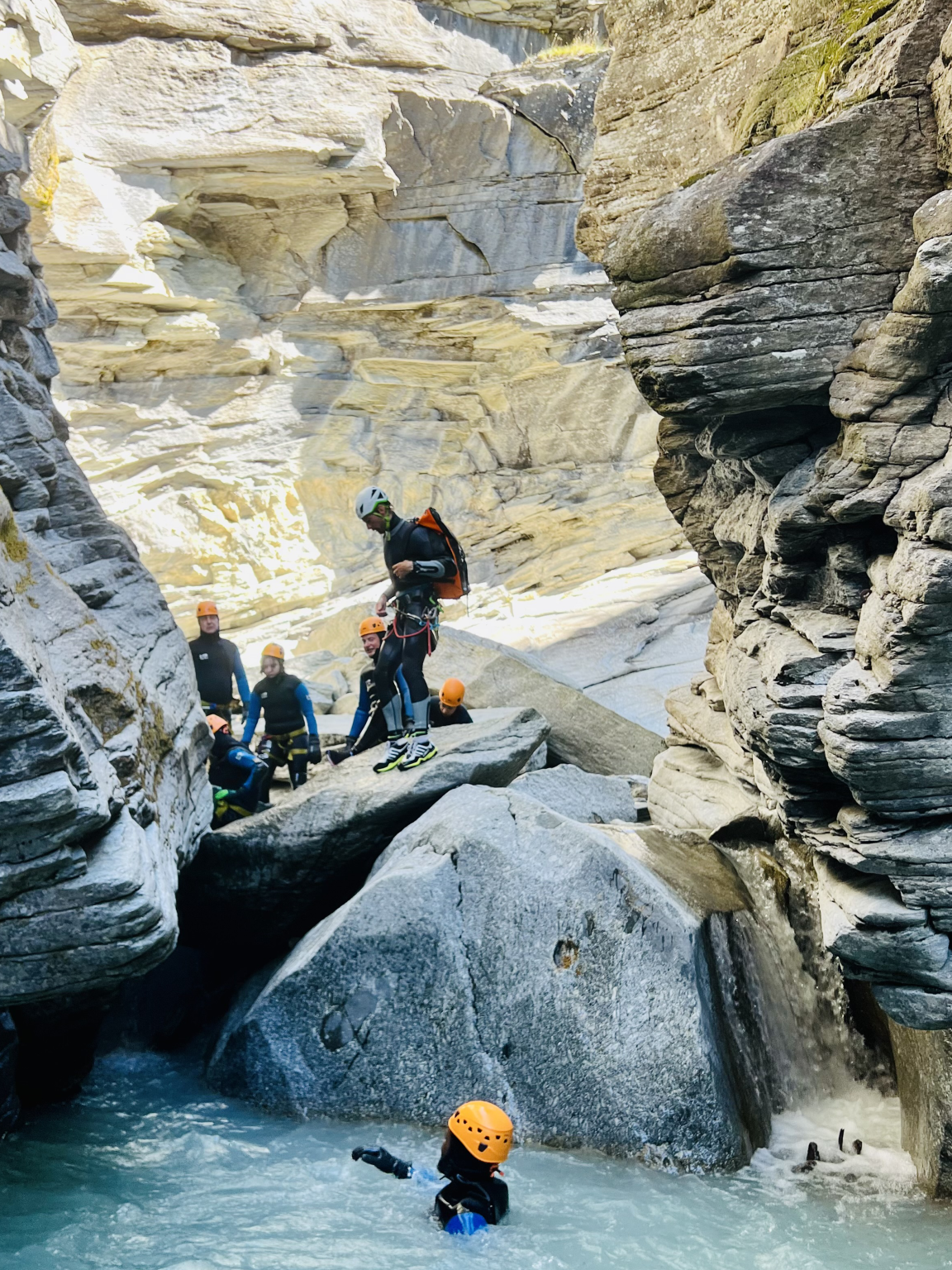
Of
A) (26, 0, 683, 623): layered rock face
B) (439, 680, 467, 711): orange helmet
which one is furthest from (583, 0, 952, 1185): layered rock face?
(26, 0, 683, 623): layered rock face

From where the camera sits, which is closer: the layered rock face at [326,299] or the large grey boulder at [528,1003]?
the large grey boulder at [528,1003]

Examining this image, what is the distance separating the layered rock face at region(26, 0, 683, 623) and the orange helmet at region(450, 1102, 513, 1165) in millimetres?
19844

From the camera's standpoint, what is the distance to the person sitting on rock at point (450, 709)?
12.7 m

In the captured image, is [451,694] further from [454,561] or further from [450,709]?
[454,561]

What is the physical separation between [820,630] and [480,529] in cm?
1948

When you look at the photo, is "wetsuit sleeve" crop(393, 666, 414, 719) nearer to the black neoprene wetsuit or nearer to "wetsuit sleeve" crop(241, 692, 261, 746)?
the black neoprene wetsuit

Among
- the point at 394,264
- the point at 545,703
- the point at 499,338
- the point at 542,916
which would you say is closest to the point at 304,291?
the point at 394,264

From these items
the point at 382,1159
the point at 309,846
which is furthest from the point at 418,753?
the point at 382,1159

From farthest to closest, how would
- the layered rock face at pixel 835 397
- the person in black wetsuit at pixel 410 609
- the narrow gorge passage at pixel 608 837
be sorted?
1. the person in black wetsuit at pixel 410 609
2. the narrow gorge passage at pixel 608 837
3. the layered rock face at pixel 835 397

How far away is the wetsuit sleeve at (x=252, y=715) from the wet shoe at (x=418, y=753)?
2534 mm

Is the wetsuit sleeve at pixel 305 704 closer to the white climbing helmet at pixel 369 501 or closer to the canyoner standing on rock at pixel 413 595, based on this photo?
the canyoner standing on rock at pixel 413 595

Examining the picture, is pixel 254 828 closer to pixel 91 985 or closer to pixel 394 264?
pixel 91 985

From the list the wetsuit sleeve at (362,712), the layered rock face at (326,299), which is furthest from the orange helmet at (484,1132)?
the layered rock face at (326,299)

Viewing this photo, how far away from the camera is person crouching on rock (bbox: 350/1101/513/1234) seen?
264 inches
